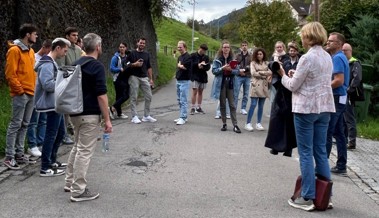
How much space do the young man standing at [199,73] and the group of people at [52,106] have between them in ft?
14.5

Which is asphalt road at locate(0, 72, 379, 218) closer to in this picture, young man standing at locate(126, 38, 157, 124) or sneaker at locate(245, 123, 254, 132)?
sneaker at locate(245, 123, 254, 132)

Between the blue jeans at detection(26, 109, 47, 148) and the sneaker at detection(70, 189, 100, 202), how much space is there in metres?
2.40

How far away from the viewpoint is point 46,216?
4922 millimetres

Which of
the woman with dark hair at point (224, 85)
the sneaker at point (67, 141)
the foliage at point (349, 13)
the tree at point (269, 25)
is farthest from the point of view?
the tree at point (269, 25)

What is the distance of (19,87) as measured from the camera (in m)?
6.64

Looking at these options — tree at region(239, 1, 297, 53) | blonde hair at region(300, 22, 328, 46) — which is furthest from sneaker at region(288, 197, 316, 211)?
tree at region(239, 1, 297, 53)

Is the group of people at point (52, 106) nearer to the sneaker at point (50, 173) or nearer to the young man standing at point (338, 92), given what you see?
the sneaker at point (50, 173)

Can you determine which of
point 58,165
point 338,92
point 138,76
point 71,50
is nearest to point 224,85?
point 138,76

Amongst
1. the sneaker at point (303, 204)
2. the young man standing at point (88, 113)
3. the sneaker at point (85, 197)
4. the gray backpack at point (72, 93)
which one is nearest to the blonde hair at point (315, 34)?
the sneaker at point (303, 204)

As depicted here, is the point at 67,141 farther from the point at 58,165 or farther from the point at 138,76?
the point at 138,76

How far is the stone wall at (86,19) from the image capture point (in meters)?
11.5

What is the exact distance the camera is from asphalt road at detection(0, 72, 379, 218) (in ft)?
17.0

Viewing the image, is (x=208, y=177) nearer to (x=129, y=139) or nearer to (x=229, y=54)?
(x=129, y=139)

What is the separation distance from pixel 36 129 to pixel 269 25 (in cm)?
3158
